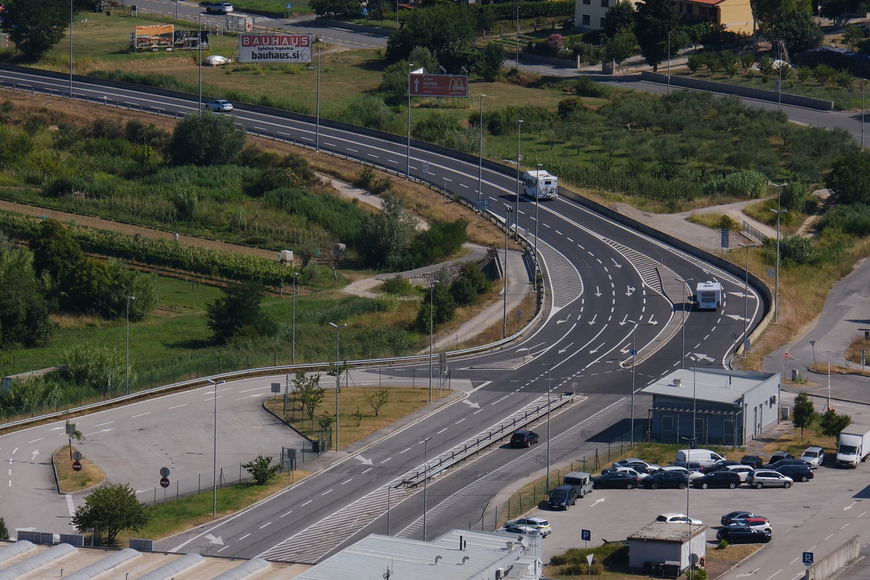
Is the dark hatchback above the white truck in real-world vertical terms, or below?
below

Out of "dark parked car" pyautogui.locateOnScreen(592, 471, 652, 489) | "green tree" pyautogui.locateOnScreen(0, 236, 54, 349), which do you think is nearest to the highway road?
"dark parked car" pyautogui.locateOnScreen(592, 471, 652, 489)

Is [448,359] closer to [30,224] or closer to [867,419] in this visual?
[867,419]

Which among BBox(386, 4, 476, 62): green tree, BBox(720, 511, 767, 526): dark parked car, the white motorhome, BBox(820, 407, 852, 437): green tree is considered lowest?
BBox(720, 511, 767, 526): dark parked car

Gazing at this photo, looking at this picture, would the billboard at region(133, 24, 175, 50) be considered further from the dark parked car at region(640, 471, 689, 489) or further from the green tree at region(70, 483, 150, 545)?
Result: the dark parked car at region(640, 471, 689, 489)

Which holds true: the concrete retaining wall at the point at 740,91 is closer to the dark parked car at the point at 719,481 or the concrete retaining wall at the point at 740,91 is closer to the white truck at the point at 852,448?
the white truck at the point at 852,448

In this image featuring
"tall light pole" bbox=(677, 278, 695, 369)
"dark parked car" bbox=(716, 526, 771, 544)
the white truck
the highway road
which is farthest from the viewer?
"tall light pole" bbox=(677, 278, 695, 369)

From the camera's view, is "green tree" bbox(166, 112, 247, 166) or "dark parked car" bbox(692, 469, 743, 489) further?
"green tree" bbox(166, 112, 247, 166)
